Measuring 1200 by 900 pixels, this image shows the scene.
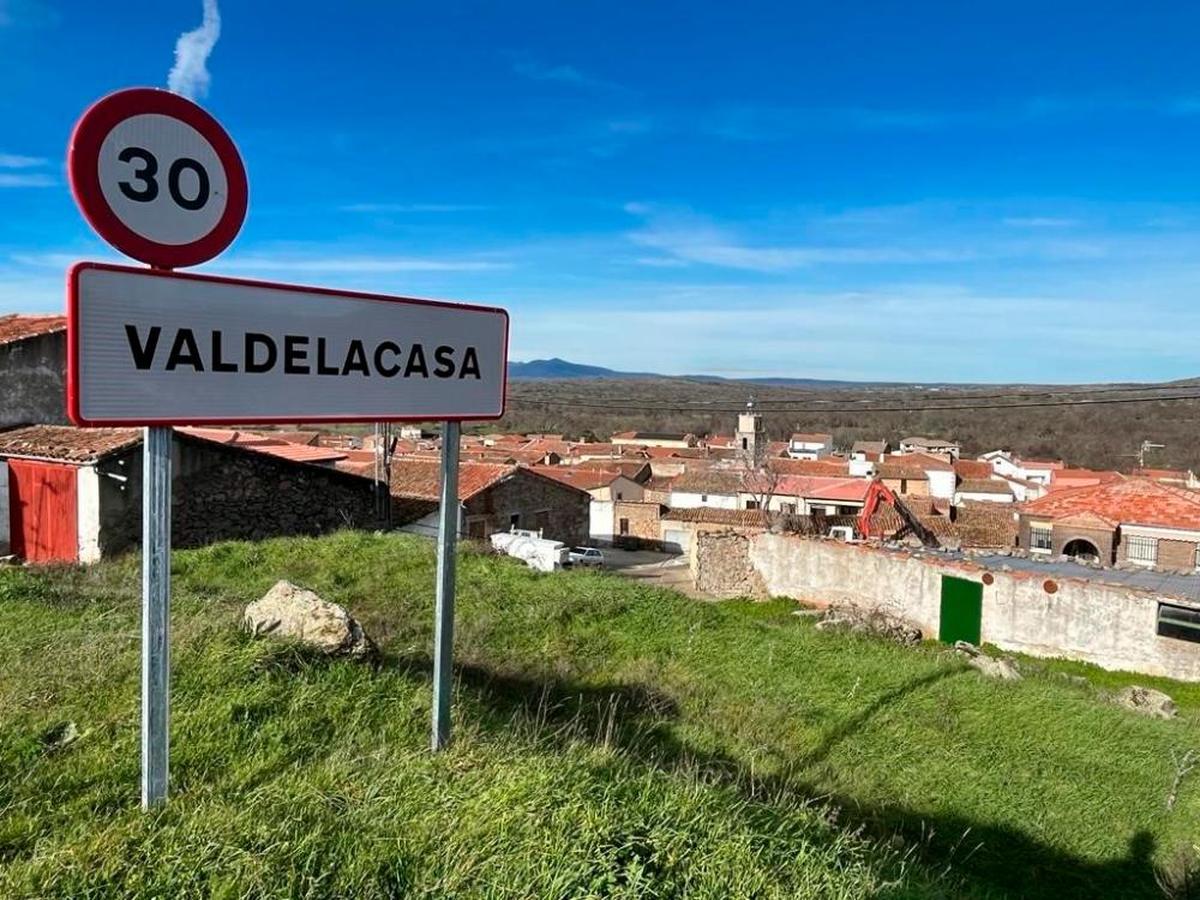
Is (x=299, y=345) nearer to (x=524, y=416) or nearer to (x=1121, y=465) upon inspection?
(x=1121, y=465)

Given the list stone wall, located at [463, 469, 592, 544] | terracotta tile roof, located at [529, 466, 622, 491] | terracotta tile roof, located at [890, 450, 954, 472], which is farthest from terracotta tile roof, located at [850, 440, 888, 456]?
stone wall, located at [463, 469, 592, 544]

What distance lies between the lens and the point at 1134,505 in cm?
2722

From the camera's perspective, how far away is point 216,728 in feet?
10.0

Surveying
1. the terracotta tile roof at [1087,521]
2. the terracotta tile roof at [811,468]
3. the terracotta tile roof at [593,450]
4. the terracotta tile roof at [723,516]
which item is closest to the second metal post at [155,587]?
the terracotta tile roof at [1087,521]

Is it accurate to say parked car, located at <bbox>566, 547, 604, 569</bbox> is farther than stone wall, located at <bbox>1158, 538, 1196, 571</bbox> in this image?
Yes

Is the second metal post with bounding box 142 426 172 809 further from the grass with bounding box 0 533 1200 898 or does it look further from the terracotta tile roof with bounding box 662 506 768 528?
the terracotta tile roof with bounding box 662 506 768 528

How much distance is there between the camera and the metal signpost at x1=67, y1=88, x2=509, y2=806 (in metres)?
1.90

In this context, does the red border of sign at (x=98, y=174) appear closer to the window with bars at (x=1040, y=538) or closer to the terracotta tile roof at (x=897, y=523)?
the terracotta tile roof at (x=897, y=523)

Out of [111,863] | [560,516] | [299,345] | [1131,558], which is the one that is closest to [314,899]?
[111,863]

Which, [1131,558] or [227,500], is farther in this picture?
[1131,558]

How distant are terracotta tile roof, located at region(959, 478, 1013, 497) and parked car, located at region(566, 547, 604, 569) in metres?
31.8

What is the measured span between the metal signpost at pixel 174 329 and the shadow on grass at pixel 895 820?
2.05 m

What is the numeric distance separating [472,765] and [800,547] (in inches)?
804

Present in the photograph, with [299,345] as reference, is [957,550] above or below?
below
